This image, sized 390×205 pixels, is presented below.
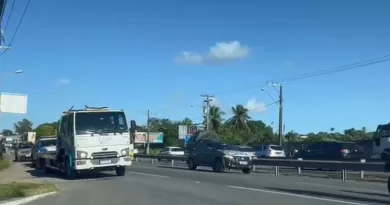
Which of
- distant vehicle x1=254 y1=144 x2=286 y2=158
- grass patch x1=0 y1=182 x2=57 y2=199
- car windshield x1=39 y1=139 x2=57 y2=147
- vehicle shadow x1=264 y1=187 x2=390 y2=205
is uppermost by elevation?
car windshield x1=39 y1=139 x2=57 y2=147

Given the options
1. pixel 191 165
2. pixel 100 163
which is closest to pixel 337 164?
pixel 191 165

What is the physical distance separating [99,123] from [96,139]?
0.67m

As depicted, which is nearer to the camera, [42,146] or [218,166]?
[218,166]

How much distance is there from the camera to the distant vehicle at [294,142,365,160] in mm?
41872

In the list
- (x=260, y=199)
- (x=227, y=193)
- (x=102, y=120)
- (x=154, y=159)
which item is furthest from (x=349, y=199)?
(x=154, y=159)

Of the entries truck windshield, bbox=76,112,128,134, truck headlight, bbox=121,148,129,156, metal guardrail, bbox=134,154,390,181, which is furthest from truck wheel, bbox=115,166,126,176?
metal guardrail, bbox=134,154,390,181

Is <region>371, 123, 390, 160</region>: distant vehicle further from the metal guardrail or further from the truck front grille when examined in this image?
the truck front grille

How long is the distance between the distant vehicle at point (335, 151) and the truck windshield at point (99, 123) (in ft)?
74.3

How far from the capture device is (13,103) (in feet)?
87.6

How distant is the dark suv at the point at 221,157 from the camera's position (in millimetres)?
30422

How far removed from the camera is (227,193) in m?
16.8

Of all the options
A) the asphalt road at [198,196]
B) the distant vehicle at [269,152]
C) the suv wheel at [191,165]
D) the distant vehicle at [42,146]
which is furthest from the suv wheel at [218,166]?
the distant vehicle at [269,152]

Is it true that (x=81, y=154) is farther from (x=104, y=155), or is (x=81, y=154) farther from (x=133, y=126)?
(x=133, y=126)

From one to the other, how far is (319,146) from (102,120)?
25360 mm
